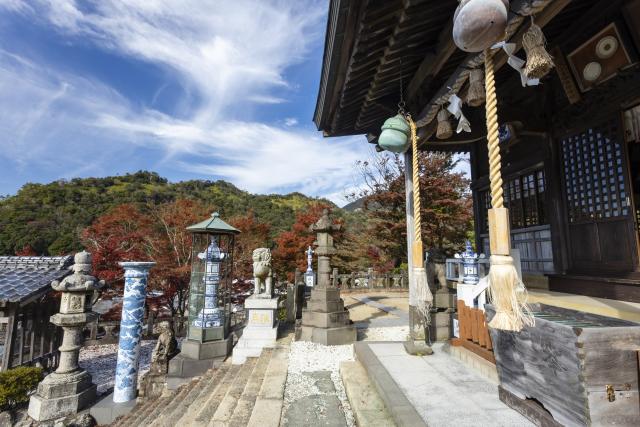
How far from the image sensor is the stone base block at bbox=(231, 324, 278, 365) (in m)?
6.85

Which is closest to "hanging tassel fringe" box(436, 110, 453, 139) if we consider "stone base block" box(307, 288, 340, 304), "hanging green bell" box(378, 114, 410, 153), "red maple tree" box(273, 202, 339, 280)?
"hanging green bell" box(378, 114, 410, 153)

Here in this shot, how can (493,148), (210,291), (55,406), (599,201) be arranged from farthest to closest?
(210,291)
(55,406)
(599,201)
(493,148)

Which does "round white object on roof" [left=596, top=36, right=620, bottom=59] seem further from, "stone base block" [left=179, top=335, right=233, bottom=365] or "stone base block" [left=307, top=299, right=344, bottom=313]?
"stone base block" [left=179, top=335, right=233, bottom=365]

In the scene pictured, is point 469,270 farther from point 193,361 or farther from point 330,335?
point 193,361

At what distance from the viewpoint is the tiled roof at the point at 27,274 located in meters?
8.82

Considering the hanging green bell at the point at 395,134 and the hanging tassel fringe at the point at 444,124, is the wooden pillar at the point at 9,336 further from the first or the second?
the hanging tassel fringe at the point at 444,124

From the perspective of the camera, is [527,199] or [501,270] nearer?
[501,270]

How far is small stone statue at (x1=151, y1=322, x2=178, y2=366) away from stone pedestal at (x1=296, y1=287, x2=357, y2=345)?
3106 millimetres

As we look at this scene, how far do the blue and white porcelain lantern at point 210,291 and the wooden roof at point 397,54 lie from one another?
4.15 m

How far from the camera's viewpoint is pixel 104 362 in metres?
11.0

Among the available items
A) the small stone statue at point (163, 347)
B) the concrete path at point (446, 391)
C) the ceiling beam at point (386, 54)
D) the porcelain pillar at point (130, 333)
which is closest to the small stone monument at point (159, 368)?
the small stone statue at point (163, 347)

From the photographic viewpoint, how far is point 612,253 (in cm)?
488

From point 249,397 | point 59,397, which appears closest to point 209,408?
point 249,397

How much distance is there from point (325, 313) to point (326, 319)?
0.13 m
